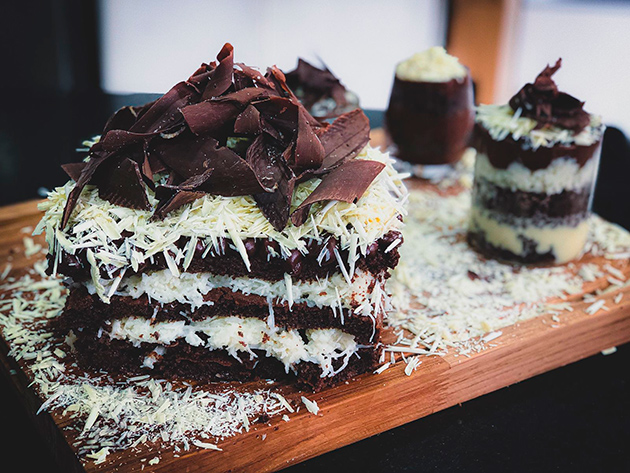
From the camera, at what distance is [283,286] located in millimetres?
2182

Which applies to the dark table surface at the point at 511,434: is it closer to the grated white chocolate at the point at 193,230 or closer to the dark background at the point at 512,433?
the dark background at the point at 512,433

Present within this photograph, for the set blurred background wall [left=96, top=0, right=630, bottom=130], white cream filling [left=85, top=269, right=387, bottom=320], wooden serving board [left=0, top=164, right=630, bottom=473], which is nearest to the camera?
wooden serving board [left=0, top=164, right=630, bottom=473]

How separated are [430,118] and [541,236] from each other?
3.25 feet

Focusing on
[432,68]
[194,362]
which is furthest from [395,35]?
[194,362]

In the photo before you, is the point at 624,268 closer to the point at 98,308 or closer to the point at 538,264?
the point at 538,264

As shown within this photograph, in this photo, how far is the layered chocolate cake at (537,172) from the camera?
284 cm

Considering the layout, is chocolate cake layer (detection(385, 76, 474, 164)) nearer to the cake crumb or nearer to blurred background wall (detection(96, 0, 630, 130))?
blurred background wall (detection(96, 0, 630, 130))

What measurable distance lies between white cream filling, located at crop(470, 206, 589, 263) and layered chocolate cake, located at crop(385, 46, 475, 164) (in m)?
0.73

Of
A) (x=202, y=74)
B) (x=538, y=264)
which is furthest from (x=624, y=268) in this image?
(x=202, y=74)

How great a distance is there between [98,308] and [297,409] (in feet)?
2.47

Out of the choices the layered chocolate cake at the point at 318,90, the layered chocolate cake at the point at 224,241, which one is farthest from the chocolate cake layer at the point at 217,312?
the layered chocolate cake at the point at 318,90

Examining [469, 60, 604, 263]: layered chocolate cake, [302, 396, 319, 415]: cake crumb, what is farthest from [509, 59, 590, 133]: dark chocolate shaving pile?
[302, 396, 319, 415]: cake crumb

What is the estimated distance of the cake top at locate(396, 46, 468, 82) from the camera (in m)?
3.54

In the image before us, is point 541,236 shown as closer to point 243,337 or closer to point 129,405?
point 243,337
